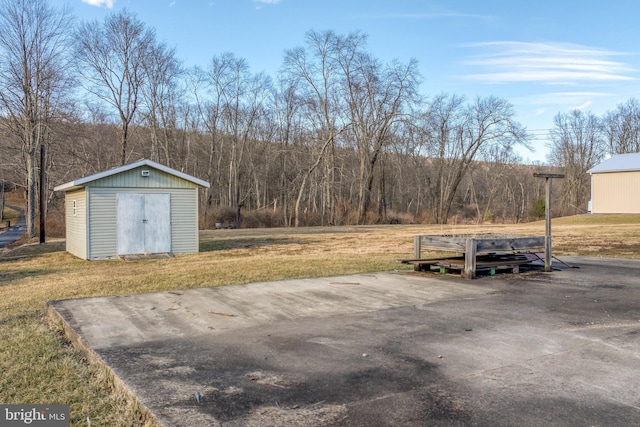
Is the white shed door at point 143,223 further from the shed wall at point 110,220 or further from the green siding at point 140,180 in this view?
the green siding at point 140,180

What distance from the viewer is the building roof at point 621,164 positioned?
1340 inches

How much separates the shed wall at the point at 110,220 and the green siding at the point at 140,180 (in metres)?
0.12

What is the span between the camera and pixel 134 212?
1512 centimetres

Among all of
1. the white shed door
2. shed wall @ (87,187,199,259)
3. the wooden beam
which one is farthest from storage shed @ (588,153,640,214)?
the white shed door

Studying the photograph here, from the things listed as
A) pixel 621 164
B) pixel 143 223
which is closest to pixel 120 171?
pixel 143 223

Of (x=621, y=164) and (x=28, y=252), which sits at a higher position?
(x=621, y=164)

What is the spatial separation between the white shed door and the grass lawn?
1181 millimetres

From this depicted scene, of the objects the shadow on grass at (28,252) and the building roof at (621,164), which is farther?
the building roof at (621,164)

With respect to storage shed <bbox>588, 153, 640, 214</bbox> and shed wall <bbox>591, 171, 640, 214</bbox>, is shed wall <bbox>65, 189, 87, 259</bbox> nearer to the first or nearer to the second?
storage shed <bbox>588, 153, 640, 214</bbox>

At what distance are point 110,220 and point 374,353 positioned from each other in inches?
494

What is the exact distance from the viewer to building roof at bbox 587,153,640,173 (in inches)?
1340

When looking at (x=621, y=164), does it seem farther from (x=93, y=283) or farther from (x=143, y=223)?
(x=93, y=283)

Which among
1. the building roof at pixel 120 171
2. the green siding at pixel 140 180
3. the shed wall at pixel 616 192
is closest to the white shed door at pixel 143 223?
the green siding at pixel 140 180

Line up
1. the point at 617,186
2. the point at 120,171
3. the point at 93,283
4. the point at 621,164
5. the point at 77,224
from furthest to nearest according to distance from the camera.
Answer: the point at 621,164, the point at 617,186, the point at 77,224, the point at 120,171, the point at 93,283
